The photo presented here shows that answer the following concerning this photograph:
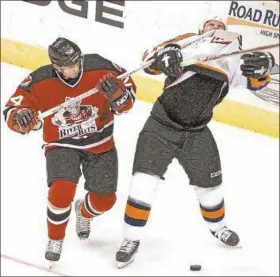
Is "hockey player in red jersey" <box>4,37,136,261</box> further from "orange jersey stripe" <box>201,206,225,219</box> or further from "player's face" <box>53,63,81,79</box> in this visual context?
"orange jersey stripe" <box>201,206,225,219</box>

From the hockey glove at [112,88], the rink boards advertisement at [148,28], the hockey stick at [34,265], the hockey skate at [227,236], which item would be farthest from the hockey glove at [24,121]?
the rink boards advertisement at [148,28]

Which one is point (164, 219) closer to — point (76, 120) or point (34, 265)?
point (34, 265)

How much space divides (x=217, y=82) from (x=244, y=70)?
26 cm

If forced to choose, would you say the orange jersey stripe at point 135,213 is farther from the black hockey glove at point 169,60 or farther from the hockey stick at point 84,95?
the black hockey glove at point 169,60

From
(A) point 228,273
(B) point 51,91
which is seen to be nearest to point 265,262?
(A) point 228,273

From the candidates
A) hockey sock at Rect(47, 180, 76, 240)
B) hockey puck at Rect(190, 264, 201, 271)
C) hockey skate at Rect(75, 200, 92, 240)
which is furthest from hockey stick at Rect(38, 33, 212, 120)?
hockey puck at Rect(190, 264, 201, 271)

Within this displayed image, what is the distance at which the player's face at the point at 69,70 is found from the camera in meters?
3.24

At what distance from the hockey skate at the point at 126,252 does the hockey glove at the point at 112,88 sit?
0.71 meters

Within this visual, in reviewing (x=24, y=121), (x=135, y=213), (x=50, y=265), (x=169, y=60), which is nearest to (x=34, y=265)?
(x=50, y=265)

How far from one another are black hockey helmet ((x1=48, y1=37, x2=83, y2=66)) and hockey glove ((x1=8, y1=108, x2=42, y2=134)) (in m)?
0.22

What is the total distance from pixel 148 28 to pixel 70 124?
1.81 metres

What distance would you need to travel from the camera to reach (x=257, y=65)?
3.07 meters

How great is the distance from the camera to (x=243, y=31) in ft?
16.1

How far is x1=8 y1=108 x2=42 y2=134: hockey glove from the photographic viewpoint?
3.27 meters
